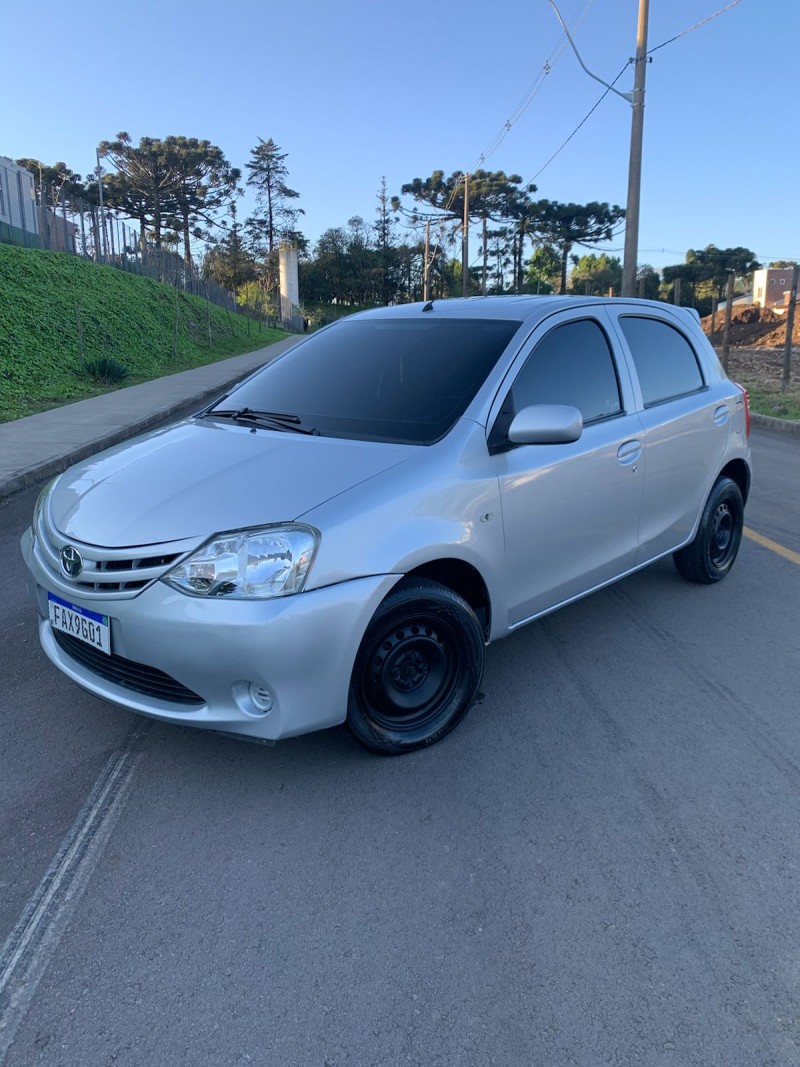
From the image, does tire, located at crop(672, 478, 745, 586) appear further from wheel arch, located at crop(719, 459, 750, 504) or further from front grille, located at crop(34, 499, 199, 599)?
front grille, located at crop(34, 499, 199, 599)

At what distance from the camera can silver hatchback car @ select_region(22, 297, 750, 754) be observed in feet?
8.64

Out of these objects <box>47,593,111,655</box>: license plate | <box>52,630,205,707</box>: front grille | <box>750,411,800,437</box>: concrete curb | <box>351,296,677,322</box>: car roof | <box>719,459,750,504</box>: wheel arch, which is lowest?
<box>750,411,800,437</box>: concrete curb

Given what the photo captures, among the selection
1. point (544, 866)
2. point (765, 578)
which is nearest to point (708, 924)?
point (544, 866)

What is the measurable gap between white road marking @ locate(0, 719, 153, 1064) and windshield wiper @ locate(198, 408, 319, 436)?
1.45 m

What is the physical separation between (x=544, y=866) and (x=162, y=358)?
20284 mm

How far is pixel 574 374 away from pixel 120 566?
2.22 metres

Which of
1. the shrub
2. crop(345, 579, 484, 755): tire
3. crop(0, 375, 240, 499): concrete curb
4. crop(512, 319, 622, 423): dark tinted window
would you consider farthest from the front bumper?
the shrub

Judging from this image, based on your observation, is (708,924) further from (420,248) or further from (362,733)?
(420,248)

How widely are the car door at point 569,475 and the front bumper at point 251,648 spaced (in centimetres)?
84

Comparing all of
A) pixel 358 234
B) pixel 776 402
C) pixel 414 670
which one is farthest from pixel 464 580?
pixel 358 234

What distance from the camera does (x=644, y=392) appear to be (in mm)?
4199

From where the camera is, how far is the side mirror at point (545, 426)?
3160mm

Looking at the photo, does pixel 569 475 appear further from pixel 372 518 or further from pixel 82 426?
pixel 82 426

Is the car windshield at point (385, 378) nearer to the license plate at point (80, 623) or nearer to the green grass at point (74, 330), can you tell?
the license plate at point (80, 623)
